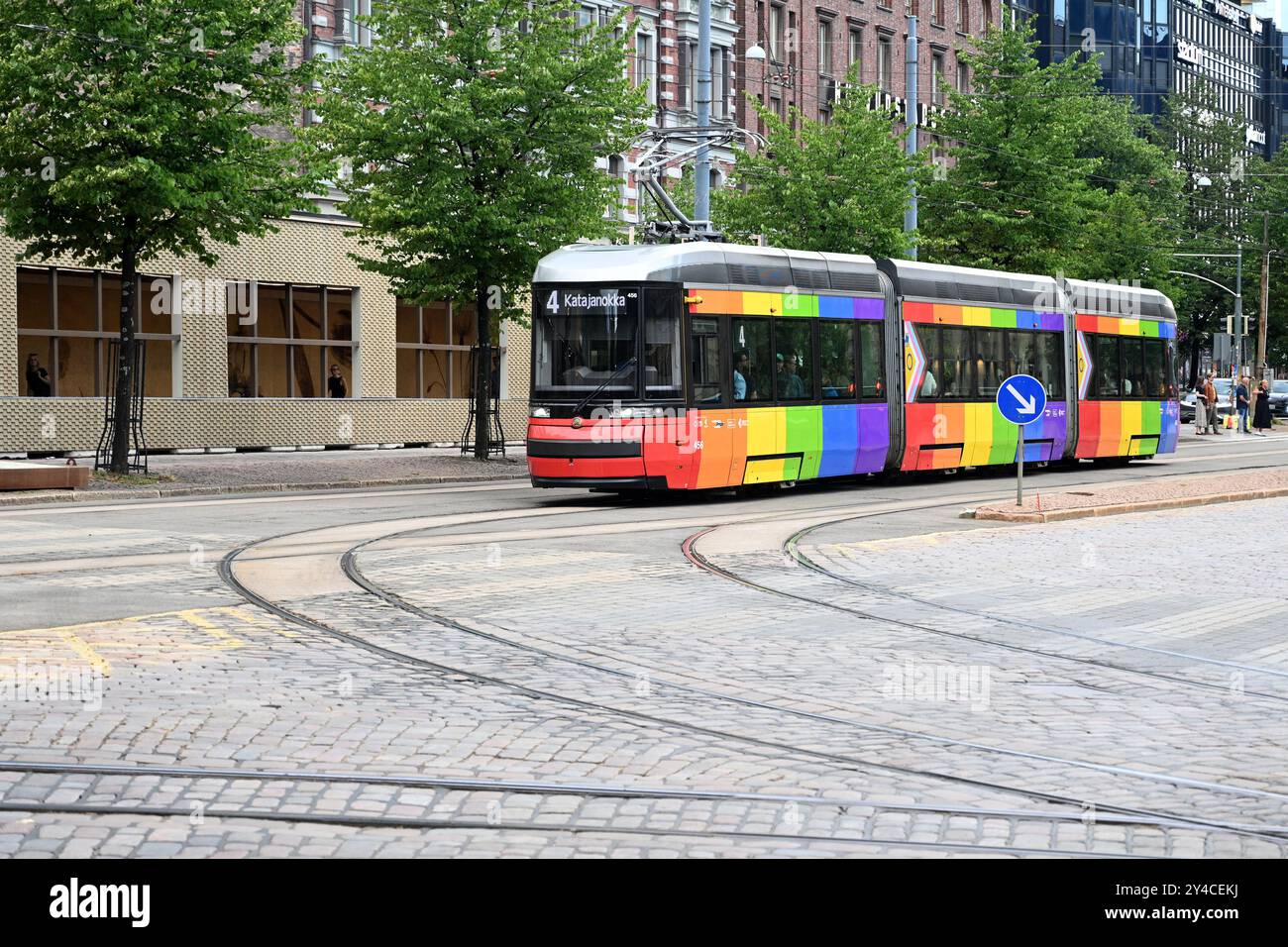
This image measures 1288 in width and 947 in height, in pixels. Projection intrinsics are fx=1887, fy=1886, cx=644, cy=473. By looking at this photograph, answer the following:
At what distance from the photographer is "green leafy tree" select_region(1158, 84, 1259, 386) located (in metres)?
84.1

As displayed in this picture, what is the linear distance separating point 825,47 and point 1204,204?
119ft

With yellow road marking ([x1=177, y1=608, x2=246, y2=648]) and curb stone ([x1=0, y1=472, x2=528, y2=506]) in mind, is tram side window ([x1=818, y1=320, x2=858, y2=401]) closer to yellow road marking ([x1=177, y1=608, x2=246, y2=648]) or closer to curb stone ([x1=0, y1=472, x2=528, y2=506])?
curb stone ([x1=0, y1=472, x2=528, y2=506])

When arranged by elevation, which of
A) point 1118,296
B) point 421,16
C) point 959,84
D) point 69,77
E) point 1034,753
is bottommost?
point 1034,753

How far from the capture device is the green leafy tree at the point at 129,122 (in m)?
24.6

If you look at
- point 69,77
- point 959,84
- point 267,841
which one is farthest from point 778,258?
point 959,84

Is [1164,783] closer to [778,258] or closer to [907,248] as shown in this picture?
[778,258]

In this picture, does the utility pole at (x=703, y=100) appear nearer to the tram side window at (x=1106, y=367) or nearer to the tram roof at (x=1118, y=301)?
the tram roof at (x=1118, y=301)

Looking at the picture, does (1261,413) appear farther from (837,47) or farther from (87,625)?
(87,625)

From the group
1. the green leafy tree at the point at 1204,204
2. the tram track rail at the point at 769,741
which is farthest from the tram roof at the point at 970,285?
the green leafy tree at the point at 1204,204

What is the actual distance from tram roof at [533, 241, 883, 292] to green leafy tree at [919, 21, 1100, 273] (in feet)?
70.1

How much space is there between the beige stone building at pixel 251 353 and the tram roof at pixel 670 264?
12373 mm

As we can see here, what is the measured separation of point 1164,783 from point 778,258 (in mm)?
17328
